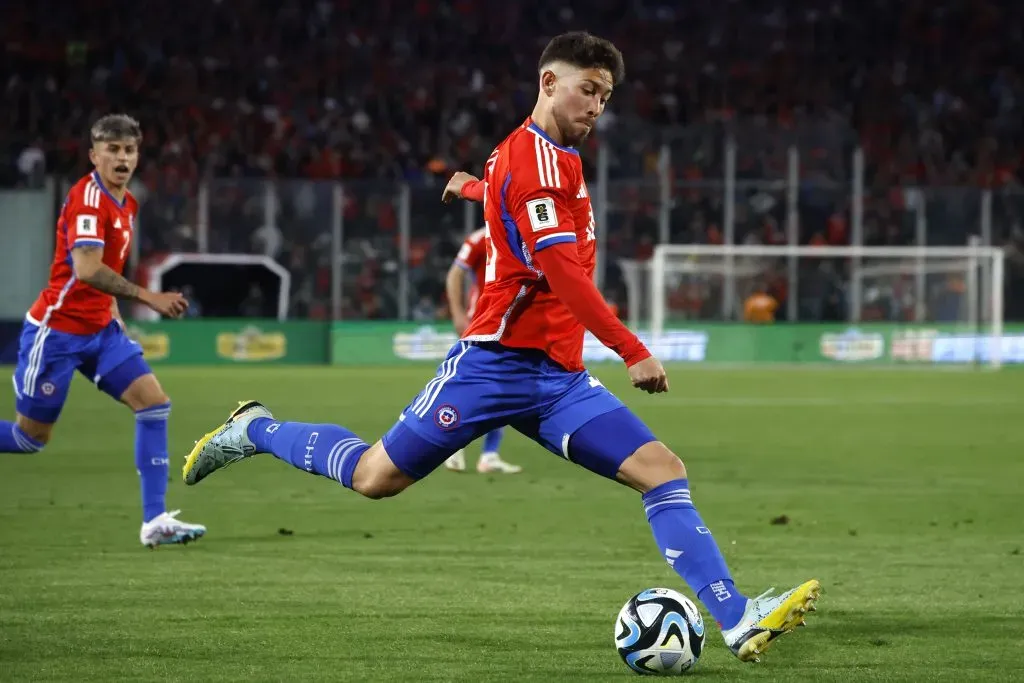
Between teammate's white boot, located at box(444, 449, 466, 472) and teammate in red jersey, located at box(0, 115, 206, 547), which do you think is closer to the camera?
teammate in red jersey, located at box(0, 115, 206, 547)

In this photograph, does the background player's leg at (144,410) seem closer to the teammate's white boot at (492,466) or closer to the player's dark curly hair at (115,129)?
the player's dark curly hair at (115,129)

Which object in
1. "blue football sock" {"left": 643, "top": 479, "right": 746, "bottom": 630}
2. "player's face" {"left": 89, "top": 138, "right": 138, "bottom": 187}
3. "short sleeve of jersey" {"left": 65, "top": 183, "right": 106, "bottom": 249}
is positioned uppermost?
"player's face" {"left": 89, "top": 138, "right": 138, "bottom": 187}

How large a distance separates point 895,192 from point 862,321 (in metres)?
2.53

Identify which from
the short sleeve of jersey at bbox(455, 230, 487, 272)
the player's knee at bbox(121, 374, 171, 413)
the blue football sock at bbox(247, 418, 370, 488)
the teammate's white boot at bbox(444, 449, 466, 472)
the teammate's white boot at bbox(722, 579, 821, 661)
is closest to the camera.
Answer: the teammate's white boot at bbox(722, 579, 821, 661)

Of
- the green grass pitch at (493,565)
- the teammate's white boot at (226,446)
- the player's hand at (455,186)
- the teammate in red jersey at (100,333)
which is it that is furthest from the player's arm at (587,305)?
the teammate in red jersey at (100,333)

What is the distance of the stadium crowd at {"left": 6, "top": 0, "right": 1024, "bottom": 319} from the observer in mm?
28766

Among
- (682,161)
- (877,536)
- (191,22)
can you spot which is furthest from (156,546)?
(191,22)

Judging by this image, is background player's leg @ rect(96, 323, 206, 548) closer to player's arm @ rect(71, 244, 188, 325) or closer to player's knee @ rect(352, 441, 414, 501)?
player's arm @ rect(71, 244, 188, 325)

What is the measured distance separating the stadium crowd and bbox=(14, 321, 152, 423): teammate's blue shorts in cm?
1999

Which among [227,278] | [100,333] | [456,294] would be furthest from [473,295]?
[227,278]

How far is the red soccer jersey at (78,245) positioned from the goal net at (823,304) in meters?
21.7

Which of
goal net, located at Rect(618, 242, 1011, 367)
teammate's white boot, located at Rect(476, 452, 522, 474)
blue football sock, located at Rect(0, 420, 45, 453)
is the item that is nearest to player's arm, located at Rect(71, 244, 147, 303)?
blue football sock, located at Rect(0, 420, 45, 453)

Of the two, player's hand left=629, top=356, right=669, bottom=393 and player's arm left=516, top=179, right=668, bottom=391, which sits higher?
player's arm left=516, top=179, right=668, bottom=391

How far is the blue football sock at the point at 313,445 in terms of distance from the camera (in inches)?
221
